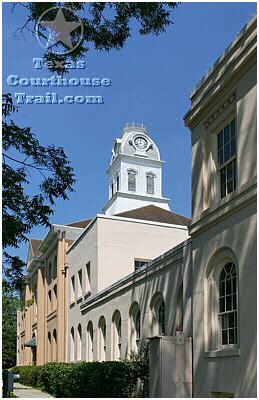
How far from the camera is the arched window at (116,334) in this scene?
930 inches

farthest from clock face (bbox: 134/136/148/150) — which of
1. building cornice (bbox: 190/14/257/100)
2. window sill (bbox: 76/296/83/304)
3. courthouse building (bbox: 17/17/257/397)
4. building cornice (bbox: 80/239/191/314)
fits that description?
building cornice (bbox: 190/14/257/100)

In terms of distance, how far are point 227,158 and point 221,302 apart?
3.06m

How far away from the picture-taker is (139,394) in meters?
18.7

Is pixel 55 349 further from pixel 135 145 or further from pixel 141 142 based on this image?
pixel 141 142

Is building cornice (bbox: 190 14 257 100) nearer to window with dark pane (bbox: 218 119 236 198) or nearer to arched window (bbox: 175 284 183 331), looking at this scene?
window with dark pane (bbox: 218 119 236 198)

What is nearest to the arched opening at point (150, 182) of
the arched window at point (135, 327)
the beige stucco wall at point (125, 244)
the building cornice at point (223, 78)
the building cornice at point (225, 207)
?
the beige stucco wall at point (125, 244)

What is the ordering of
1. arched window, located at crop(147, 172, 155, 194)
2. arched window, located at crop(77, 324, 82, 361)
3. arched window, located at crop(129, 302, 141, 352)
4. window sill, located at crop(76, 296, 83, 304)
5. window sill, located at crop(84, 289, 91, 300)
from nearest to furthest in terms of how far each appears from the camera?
arched window, located at crop(129, 302, 141, 352), window sill, located at crop(84, 289, 91, 300), arched window, located at crop(77, 324, 82, 361), window sill, located at crop(76, 296, 83, 304), arched window, located at crop(147, 172, 155, 194)

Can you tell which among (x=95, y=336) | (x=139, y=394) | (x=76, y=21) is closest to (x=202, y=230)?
(x=76, y=21)

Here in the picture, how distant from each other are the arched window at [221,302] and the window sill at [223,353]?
13 cm

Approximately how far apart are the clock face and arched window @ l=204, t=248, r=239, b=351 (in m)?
73.0

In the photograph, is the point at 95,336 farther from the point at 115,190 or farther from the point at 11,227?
the point at 115,190

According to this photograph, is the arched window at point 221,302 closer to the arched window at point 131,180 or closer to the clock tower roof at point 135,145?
the arched window at point 131,180

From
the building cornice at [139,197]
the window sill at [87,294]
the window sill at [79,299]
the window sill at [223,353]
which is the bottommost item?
the window sill at [223,353]

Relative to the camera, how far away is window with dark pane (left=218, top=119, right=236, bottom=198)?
495 inches
